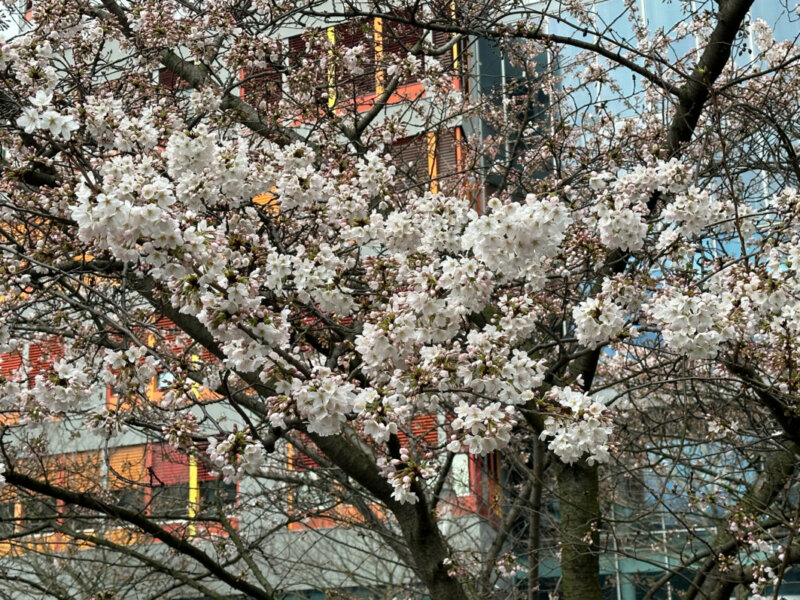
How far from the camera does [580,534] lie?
5461mm

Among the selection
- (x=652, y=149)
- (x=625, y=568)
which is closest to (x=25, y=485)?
(x=652, y=149)

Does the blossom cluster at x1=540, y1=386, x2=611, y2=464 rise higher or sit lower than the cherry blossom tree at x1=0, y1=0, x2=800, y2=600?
lower

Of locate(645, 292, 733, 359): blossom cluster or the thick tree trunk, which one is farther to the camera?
the thick tree trunk

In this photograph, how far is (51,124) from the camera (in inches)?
138

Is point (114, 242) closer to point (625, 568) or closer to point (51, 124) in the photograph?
point (51, 124)

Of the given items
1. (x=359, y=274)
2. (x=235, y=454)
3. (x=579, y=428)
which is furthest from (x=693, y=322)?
(x=235, y=454)

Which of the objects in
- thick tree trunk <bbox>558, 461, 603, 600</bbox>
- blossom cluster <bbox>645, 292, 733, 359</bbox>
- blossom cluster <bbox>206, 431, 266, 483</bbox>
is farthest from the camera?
thick tree trunk <bbox>558, 461, 603, 600</bbox>

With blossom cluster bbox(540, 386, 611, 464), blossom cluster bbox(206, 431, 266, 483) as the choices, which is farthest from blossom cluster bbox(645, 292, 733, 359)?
blossom cluster bbox(206, 431, 266, 483)

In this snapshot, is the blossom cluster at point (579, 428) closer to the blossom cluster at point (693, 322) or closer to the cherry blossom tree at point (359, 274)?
the cherry blossom tree at point (359, 274)

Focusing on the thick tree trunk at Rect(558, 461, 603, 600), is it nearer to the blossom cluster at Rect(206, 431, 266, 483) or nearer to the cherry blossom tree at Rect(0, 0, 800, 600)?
the cherry blossom tree at Rect(0, 0, 800, 600)

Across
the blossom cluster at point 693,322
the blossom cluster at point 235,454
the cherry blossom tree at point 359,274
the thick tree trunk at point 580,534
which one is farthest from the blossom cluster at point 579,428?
the thick tree trunk at point 580,534

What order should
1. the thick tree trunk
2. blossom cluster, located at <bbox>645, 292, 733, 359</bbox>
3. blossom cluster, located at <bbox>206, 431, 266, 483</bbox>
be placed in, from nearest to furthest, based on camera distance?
blossom cluster, located at <bbox>206, 431, 266, 483</bbox> < blossom cluster, located at <bbox>645, 292, 733, 359</bbox> < the thick tree trunk

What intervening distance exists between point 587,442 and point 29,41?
353 centimetres

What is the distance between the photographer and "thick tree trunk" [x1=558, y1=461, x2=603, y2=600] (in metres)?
5.31
